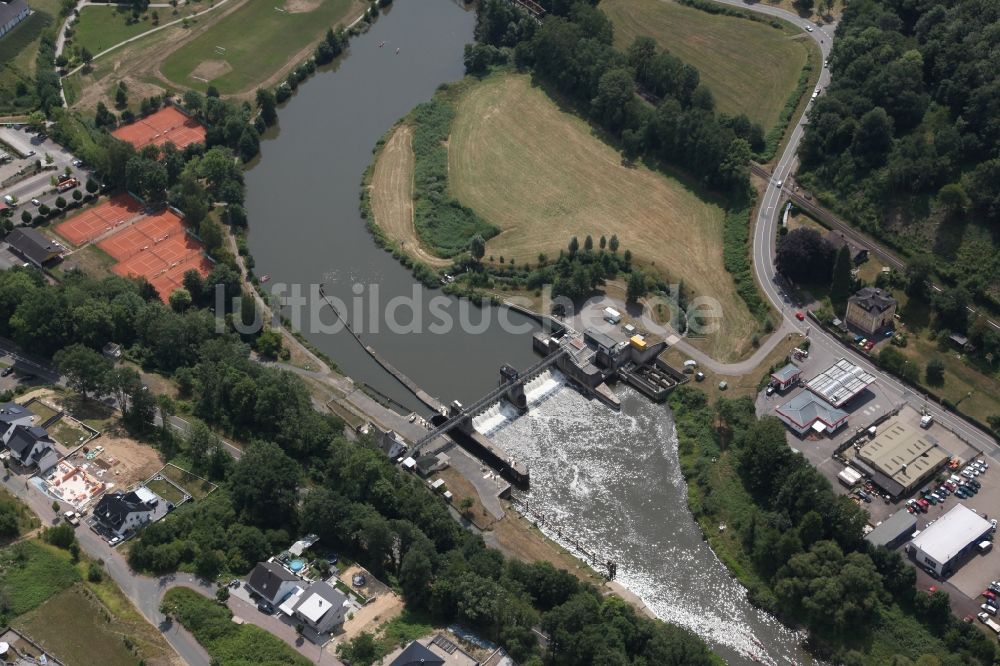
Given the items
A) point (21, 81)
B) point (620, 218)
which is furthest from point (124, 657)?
point (21, 81)

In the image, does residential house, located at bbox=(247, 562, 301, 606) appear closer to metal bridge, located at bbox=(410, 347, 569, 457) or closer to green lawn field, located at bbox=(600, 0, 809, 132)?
metal bridge, located at bbox=(410, 347, 569, 457)

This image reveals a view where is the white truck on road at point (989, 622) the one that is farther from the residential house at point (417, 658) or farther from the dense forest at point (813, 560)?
the residential house at point (417, 658)

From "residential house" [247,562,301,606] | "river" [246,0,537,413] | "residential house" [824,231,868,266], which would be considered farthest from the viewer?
"residential house" [824,231,868,266]

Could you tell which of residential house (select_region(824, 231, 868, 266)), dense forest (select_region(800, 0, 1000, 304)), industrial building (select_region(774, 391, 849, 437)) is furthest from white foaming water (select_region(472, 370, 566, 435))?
dense forest (select_region(800, 0, 1000, 304))

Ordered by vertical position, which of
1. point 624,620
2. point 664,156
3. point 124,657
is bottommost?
point 124,657

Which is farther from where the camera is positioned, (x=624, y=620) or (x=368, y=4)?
(x=368, y=4)

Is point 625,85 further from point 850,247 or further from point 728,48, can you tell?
point 850,247

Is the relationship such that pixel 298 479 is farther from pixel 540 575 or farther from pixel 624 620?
pixel 624 620
